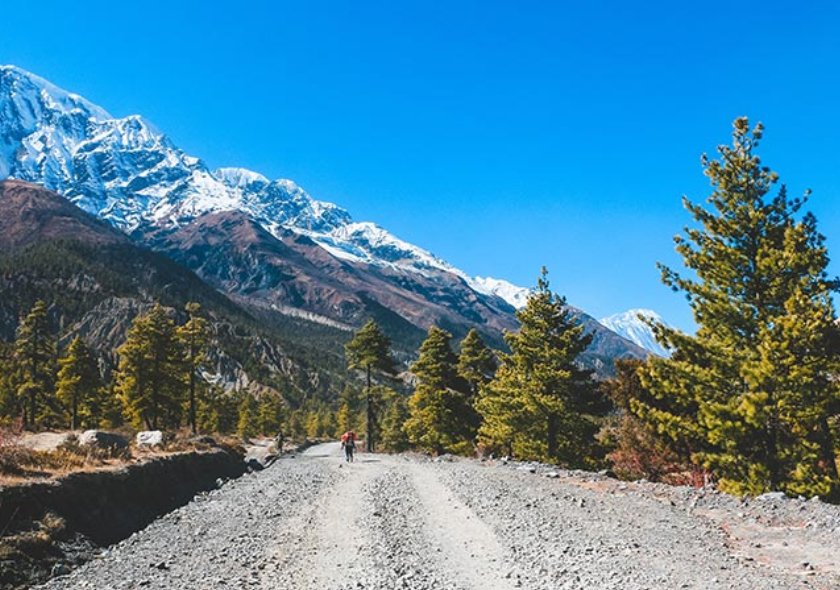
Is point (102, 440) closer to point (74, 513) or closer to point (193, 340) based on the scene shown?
point (74, 513)

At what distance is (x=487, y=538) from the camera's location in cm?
1288

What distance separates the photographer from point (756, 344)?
60.7 ft

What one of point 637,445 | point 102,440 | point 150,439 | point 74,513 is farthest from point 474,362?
point 74,513

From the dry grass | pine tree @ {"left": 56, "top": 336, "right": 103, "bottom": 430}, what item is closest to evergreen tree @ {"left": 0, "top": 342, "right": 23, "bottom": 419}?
pine tree @ {"left": 56, "top": 336, "right": 103, "bottom": 430}

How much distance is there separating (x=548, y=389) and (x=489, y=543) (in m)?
20.4

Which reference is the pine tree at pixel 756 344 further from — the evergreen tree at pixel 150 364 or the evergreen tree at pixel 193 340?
the evergreen tree at pixel 150 364

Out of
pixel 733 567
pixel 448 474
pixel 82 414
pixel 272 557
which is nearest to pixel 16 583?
pixel 272 557

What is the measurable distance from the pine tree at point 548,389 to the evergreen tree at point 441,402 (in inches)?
476

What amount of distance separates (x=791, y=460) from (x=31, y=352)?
6751 centimetres

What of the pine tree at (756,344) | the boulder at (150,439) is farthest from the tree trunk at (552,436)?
the boulder at (150,439)

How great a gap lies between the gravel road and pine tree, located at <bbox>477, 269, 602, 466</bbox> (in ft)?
40.3

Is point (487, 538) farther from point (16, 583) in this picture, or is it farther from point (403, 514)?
point (16, 583)

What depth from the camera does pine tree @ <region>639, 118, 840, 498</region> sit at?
1681 cm

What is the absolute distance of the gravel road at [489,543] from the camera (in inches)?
390
